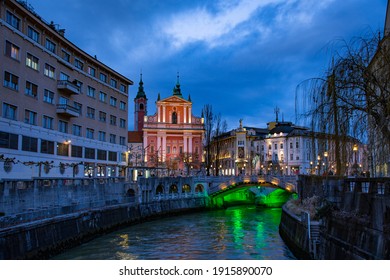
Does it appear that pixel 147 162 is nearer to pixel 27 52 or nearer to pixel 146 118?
pixel 146 118

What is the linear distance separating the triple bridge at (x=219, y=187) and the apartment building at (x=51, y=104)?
22.1 feet

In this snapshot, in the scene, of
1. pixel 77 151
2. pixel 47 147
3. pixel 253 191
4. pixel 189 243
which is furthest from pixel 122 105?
pixel 189 243

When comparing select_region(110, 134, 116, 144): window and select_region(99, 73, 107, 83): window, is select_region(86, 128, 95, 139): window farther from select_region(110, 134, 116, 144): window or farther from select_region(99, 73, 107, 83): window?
select_region(99, 73, 107, 83): window

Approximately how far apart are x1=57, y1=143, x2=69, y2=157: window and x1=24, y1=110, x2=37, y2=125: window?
535 cm

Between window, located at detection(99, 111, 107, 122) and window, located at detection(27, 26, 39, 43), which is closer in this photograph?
window, located at detection(27, 26, 39, 43)

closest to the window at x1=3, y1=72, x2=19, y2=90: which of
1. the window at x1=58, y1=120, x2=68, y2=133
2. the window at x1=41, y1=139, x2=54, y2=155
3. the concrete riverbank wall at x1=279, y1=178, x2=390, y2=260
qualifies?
the window at x1=41, y1=139, x2=54, y2=155

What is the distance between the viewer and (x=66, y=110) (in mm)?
48156

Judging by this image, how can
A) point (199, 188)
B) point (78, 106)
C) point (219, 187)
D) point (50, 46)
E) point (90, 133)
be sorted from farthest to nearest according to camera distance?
1. point (199, 188)
2. point (219, 187)
3. point (90, 133)
4. point (78, 106)
5. point (50, 46)

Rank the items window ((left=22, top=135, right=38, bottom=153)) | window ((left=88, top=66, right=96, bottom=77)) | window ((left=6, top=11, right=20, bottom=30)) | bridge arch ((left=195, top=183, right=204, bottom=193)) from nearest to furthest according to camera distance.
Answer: window ((left=6, top=11, right=20, bottom=30)) → window ((left=22, top=135, right=38, bottom=153)) → window ((left=88, top=66, right=96, bottom=77)) → bridge arch ((left=195, top=183, right=204, bottom=193))

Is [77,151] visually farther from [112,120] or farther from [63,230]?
[63,230]

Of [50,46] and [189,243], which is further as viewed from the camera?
[50,46]

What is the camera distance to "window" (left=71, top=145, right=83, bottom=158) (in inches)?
2017

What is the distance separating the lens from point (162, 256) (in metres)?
27.5

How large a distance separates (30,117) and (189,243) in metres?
21.8
